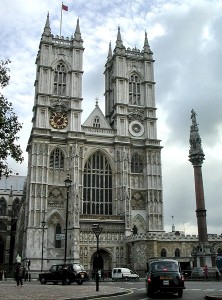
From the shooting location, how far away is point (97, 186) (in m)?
59.2

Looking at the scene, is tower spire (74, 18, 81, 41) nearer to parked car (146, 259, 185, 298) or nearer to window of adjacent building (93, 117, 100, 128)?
window of adjacent building (93, 117, 100, 128)

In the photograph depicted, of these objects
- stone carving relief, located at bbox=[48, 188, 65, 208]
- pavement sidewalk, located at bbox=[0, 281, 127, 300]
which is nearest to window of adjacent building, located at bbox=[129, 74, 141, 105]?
stone carving relief, located at bbox=[48, 188, 65, 208]

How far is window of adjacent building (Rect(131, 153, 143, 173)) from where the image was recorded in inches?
2427

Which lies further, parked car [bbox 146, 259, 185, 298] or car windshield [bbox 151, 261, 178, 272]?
car windshield [bbox 151, 261, 178, 272]

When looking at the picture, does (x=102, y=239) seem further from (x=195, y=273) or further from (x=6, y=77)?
(x=6, y=77)

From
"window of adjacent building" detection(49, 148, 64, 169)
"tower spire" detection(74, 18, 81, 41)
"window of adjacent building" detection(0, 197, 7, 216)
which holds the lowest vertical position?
"window of adjacent building" detection(0, 197, 7, 216)

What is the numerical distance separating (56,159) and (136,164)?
12.5 meters

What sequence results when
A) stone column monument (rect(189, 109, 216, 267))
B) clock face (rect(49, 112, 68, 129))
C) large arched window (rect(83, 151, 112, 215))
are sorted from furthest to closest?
1. clock face (rect(49, 112, 68, 129))
2. large arched window (rect(83, 151, 112, 215))
3. stone column monument (rect(189, 109, 216, 267))

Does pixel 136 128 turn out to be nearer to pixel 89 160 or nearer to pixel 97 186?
pixel 89 160

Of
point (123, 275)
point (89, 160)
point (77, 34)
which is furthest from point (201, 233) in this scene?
point (77, 34)

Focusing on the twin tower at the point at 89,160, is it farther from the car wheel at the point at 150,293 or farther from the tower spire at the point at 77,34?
the car wheel at the point at 150,293

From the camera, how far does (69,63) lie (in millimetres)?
64250

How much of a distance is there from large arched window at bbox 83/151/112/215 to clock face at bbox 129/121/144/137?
6.57 m

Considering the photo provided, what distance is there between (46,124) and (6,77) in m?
41.5
